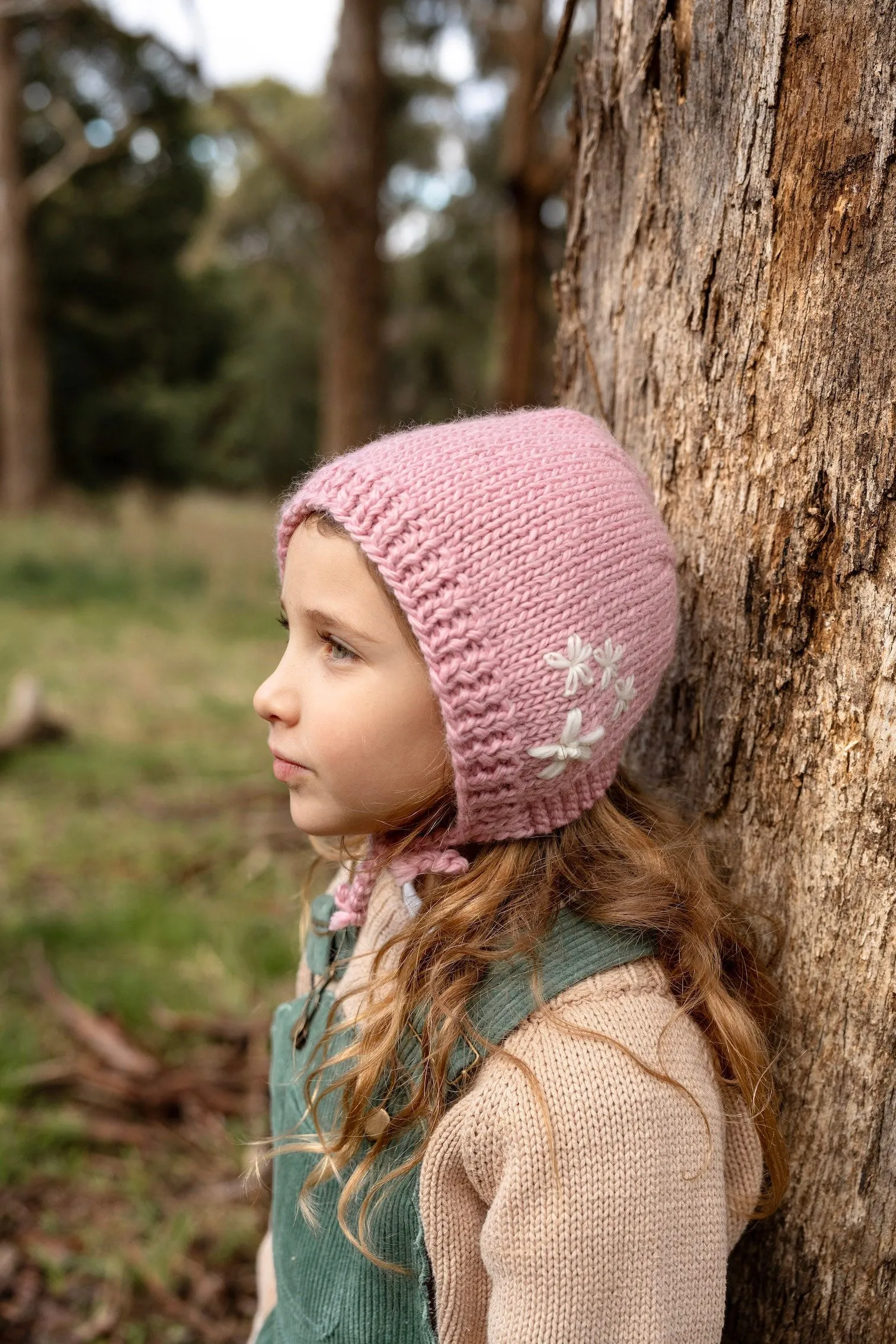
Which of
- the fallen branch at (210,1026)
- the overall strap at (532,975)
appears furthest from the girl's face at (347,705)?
the fallen branch at (210,1026)

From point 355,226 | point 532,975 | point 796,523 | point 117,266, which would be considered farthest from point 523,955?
point 117,266

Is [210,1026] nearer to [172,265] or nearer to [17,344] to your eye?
[17,344]

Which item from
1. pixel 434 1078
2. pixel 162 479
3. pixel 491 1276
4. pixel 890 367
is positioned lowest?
pixel 162 479

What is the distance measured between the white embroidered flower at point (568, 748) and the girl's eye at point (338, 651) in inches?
10.6

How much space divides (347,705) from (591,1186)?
25.3 inches

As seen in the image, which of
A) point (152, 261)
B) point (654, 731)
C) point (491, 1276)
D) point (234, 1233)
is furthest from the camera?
point (152, 261)

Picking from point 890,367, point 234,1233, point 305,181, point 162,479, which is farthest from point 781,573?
point 162,479

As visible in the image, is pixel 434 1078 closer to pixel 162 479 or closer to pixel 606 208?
pixel 606 208

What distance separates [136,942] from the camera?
3.82m

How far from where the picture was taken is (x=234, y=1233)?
261 cm

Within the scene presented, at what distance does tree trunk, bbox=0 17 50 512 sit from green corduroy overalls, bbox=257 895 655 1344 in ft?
45.2

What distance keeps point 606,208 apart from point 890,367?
67 cm

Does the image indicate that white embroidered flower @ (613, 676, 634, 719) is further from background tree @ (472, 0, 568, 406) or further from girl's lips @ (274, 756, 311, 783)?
background tree @ (472, 0, 568, 406)

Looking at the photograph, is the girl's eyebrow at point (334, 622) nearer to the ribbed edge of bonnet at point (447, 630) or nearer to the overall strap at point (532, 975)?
the ribbed edge of bonnet at point (447, 630)
